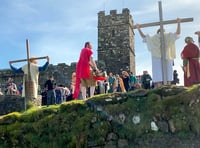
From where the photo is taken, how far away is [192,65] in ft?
33.1

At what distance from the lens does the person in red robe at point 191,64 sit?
1005 centimetres

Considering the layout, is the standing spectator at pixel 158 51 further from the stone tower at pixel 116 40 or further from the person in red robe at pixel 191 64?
the stone tower at pixel 116 40

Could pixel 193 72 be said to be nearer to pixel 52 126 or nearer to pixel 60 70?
pixel 52 126

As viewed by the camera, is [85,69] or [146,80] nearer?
[85,69]

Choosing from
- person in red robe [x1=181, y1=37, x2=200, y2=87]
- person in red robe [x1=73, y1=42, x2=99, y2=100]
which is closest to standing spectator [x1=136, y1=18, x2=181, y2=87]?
person in red robe [x1=181, y1=37, x2=200, y2=87]

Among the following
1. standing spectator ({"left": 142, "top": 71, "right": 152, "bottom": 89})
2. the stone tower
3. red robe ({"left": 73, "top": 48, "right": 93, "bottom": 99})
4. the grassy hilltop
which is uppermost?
the stone tower

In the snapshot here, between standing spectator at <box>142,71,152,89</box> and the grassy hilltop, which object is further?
standing spectator at <box>142,71,152,89</box>

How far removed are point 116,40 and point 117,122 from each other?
2139 centimetres

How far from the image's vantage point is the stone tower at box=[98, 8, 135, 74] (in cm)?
2856

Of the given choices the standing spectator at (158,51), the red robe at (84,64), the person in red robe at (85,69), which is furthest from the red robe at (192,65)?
the red robe at (84,64)

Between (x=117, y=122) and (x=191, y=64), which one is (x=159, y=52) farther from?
(x=117, y=122)

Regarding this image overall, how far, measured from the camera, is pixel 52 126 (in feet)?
28.1

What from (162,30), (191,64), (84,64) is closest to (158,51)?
(162,30)

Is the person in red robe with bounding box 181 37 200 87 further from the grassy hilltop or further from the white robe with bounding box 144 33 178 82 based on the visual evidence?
the grassy hilltop
